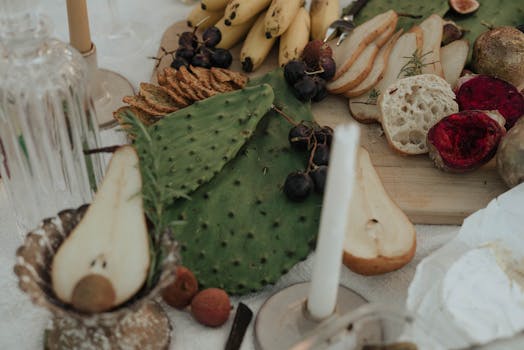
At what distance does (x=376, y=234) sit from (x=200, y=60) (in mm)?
457

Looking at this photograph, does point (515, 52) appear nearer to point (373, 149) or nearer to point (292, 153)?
point (373, 149)

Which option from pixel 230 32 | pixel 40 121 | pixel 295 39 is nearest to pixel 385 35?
pixel 295 39

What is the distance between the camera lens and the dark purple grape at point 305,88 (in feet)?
3.22

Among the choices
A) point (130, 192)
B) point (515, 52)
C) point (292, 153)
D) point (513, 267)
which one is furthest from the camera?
point (515, 52)

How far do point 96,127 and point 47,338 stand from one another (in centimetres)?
28

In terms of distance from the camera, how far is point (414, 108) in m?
0.99

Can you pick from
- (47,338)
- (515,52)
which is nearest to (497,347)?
(47,338)

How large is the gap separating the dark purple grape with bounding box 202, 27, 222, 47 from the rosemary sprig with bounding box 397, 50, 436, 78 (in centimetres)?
31

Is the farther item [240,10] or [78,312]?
[240,10]

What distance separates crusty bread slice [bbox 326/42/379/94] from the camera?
41.3 inches

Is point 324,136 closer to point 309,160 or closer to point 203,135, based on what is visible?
point 309,160

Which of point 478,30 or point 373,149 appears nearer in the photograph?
point 373,149

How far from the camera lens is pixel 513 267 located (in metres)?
0.78

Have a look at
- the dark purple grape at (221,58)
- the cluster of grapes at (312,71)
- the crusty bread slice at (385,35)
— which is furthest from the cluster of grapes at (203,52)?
the crusty bread slice at (385,35)
